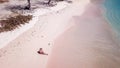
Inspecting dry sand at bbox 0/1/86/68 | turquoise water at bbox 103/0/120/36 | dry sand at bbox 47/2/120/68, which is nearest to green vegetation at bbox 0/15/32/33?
dry sand at bbox 0/1/86/68

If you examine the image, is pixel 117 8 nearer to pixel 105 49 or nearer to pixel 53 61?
pixel 105 49

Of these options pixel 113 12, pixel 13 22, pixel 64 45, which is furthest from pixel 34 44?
pixel 113 12

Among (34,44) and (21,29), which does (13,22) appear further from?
(34,44)

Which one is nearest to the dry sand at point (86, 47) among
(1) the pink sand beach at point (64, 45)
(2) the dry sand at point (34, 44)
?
(1) the pink sand beach at point (64, 45)

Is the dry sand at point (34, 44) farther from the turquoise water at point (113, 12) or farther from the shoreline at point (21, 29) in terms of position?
the turquoise water at point (113, 12)

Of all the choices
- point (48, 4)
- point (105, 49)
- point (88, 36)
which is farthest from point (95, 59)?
point (48, 4)

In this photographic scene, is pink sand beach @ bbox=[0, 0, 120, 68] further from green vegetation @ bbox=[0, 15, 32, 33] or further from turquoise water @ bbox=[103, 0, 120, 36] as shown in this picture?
green vegetation @ bbox=[0, 15, 32, 33]
